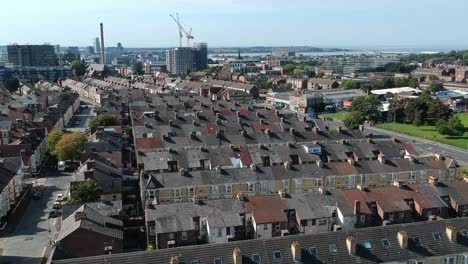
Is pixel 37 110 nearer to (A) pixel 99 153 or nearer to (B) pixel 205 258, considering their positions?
(A) pixel 99 153

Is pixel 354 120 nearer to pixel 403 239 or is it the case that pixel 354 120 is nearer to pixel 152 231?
pixel 152 231

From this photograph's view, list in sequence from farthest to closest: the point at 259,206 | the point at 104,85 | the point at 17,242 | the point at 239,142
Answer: the point at 104,85
the point at 239,142
the point at 17,242
the point at 259,206

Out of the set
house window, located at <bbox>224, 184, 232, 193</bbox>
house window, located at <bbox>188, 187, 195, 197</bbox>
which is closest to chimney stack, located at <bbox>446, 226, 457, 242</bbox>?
house window, located at <bbox>224, 184, 232, 193</bbox>

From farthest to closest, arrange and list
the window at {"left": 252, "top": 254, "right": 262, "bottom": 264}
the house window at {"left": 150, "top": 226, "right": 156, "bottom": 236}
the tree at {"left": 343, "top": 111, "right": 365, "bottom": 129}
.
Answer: the tree at {"left": 343, "top": 111, "right": 365, "bottom": 129}
the house window at {"left": 150, "top": 226, "right": 156, "bottom": 236}
the window at {"left": 252, "top": 254, "right": 262, "bottom": 264}

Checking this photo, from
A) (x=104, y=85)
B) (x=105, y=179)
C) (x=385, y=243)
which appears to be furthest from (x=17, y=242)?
(x=104, y=85)

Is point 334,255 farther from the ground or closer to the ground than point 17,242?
farther from the ground

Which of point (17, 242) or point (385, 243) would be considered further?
point (17, 242)

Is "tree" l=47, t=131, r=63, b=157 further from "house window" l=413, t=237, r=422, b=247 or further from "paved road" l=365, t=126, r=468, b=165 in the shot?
"paved road" l=365, t=126, r=468, b=165
